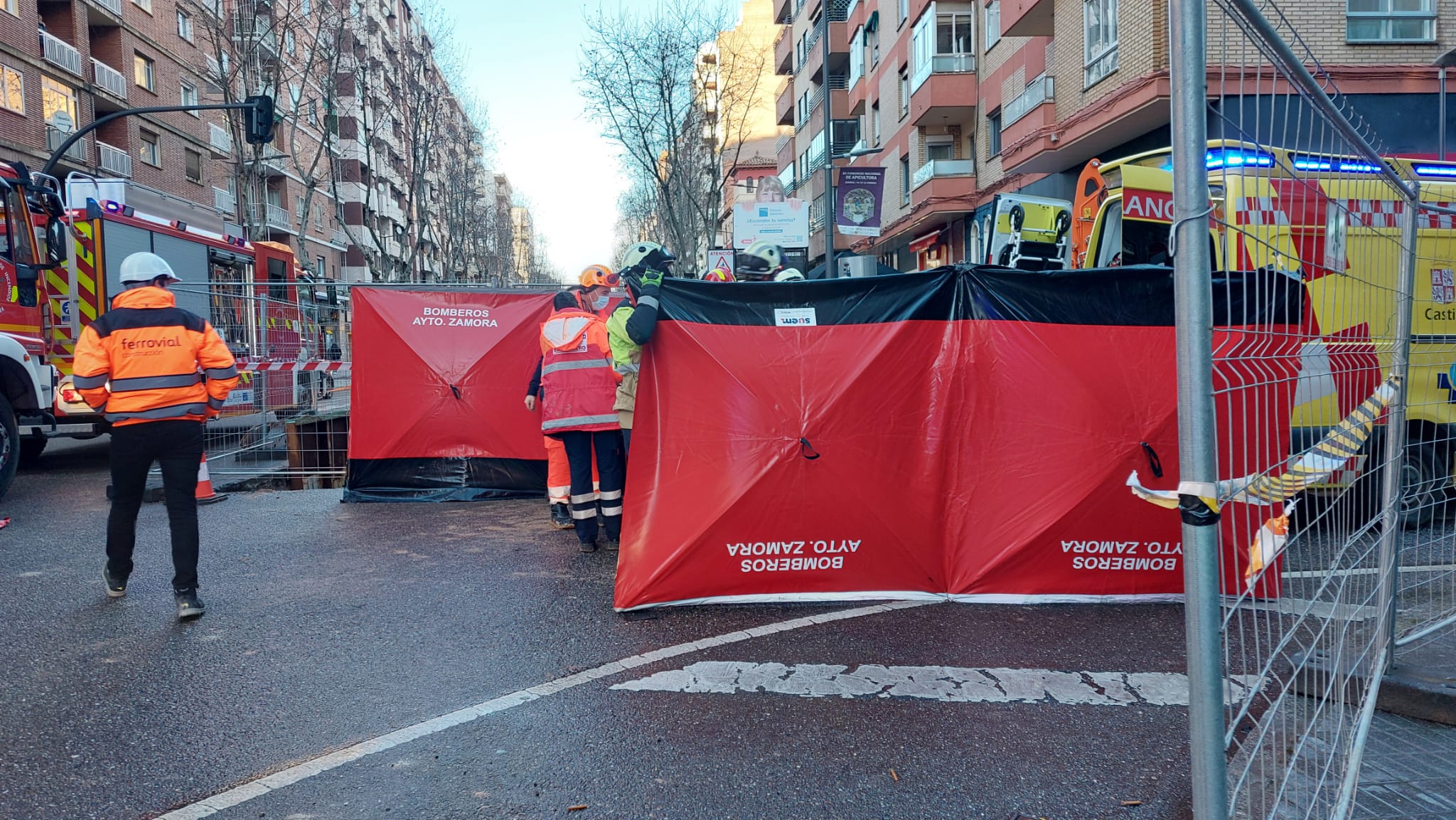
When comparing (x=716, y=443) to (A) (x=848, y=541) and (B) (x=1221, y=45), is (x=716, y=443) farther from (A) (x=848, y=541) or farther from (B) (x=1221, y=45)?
(B) (x=1221, y=45)

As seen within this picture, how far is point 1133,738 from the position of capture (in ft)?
11.3

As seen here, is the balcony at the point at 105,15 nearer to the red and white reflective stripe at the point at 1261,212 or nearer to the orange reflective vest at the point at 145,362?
the orange reflective vest at the point at 145,362

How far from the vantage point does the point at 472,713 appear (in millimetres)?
3736

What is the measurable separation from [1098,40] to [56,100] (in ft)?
88.0

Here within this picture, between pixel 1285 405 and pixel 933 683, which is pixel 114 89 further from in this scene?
pixel 1285 405

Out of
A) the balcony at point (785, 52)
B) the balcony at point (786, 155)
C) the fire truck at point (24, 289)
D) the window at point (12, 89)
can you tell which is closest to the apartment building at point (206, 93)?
the window at point (12, 89)

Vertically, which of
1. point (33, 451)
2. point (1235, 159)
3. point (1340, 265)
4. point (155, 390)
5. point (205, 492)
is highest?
point (1235, 159)

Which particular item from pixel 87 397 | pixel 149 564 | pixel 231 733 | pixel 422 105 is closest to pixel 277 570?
pixel 149 564

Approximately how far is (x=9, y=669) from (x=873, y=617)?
4.06 metres

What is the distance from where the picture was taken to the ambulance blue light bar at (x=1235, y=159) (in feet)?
6.66

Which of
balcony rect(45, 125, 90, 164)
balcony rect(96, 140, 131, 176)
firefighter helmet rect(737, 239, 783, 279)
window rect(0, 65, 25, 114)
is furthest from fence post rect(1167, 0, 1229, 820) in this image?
balcony rect(96, 140, 131, 176)

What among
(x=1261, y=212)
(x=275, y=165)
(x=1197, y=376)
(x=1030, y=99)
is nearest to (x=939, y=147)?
(x=1030, y=99)

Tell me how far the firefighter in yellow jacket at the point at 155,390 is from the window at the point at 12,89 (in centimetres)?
2433

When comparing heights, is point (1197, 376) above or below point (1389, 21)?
below
